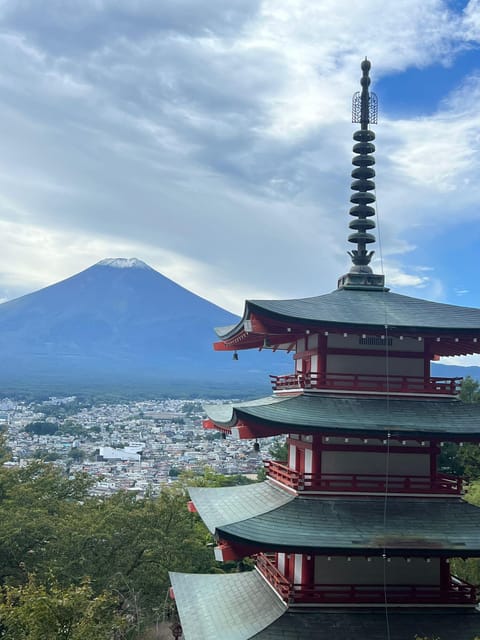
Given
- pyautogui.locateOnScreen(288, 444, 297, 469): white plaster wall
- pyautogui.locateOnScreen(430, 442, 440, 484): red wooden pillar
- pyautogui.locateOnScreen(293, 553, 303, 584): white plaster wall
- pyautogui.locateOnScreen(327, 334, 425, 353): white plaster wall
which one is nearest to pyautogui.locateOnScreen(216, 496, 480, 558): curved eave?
pyautogui.locateOnScreen(430, 442, 440, 484): red wooden pillar

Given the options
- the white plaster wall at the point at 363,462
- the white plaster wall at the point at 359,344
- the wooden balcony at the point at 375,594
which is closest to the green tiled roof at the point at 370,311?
the white plaster wall at the point at 359,344

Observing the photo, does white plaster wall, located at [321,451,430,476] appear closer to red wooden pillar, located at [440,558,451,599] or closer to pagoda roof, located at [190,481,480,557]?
pagoda roof, located at [190,481,480,557]

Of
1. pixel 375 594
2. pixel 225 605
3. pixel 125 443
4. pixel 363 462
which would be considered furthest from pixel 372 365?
pixel 125 443

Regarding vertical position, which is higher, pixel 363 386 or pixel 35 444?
pixel 363 386

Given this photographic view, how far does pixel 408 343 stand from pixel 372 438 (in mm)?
2533

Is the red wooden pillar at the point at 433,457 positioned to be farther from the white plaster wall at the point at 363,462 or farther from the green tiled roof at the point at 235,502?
the green tiled roof at the point at 235,502

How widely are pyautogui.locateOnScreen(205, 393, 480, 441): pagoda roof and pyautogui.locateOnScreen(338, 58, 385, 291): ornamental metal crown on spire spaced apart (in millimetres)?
3566

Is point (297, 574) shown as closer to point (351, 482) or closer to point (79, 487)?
point (351, 482)

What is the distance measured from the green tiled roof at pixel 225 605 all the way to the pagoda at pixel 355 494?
51 millimetres

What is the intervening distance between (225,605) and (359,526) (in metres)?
4.08

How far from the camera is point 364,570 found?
13.3 m

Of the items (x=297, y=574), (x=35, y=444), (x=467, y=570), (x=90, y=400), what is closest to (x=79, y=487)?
(x=467, y=570)

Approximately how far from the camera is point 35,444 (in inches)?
3809

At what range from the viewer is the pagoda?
12328 mm
